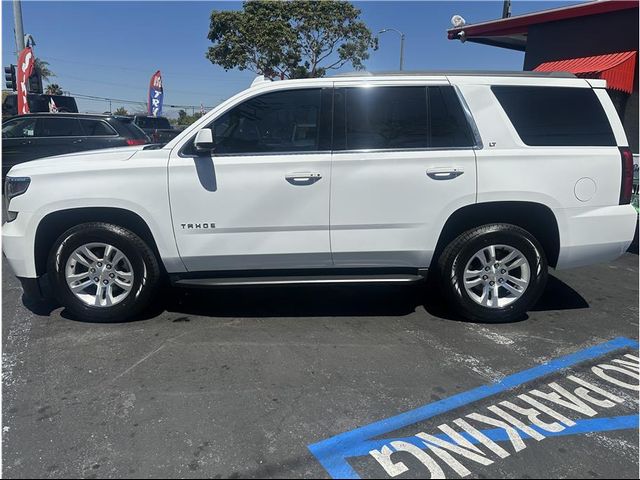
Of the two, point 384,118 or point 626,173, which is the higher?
point 384,118

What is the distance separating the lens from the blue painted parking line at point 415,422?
254cm

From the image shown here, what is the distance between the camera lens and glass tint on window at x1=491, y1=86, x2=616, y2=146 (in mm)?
4113

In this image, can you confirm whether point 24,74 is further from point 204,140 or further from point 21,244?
point 204,140

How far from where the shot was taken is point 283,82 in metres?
4.09

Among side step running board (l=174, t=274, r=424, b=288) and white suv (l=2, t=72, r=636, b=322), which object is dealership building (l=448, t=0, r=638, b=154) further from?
side step running board (l=174, t=274, r=424, b=288)

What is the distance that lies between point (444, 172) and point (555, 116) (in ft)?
3.55

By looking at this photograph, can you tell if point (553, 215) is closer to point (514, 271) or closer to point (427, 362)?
point (514, 271)

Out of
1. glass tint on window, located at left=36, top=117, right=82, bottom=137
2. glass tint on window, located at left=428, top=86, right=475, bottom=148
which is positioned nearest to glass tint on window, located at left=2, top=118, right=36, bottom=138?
glass tint on window, located at left=36, top=117, right=82, bottom=137

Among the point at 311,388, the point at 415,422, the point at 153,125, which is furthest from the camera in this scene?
the point at 153,125

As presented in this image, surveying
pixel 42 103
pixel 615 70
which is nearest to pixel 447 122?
pixel 615 70

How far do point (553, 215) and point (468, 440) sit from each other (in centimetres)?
223

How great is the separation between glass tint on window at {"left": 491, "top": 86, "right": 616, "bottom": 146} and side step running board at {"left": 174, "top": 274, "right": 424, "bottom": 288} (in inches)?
60.6

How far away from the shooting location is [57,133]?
37.3ft

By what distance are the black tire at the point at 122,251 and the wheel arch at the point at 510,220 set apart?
94.6 inches
